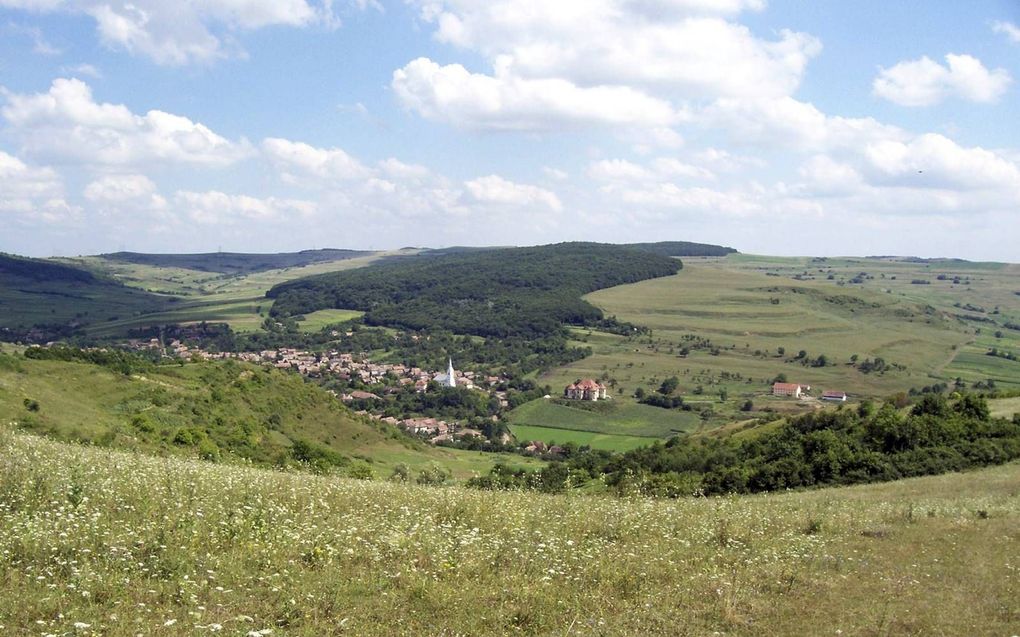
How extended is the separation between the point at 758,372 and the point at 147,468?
10237 centimetres

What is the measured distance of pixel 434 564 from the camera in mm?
7883

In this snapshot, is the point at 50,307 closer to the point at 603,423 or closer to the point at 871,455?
the point at 603,423

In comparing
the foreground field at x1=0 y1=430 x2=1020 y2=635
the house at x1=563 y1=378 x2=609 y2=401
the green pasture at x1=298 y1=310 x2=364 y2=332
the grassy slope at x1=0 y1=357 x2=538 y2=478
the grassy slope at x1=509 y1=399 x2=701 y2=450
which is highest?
the foreground field at x1=0 y1=430 x2=1020 y2=635

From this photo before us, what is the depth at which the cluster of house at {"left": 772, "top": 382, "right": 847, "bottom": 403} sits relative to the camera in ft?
284

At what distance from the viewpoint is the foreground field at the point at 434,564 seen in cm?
649

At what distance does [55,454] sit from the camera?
37.6ft

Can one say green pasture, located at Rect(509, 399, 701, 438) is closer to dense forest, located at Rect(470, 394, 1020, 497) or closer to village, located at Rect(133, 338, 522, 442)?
village, located at Rect(133, 338, 522, 442)

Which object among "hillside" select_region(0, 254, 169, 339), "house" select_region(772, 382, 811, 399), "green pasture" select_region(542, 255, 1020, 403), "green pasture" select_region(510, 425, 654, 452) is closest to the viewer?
"green pasture" select_region(510, 425, 654, 452)

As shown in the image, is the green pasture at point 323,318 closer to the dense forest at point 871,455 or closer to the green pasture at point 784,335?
the green pasture at point 784,335

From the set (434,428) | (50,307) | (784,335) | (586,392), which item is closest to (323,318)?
(50,307)

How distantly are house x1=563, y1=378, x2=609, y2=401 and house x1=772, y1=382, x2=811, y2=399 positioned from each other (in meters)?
22.7

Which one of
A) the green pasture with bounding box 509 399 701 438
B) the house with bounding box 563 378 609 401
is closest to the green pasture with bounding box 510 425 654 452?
the green pasture with bounding box 509 399 701 438

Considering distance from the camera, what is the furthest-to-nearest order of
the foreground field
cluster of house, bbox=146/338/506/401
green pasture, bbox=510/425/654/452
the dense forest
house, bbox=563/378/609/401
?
1. cluster of house, bbox=146/338/506/401
2. house, bbox=563/378/609/401
3. green pasture, bbox=510/425/654/452
4. the dense forest
5. the foreground field

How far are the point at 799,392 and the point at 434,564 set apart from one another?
90235 millimetres
